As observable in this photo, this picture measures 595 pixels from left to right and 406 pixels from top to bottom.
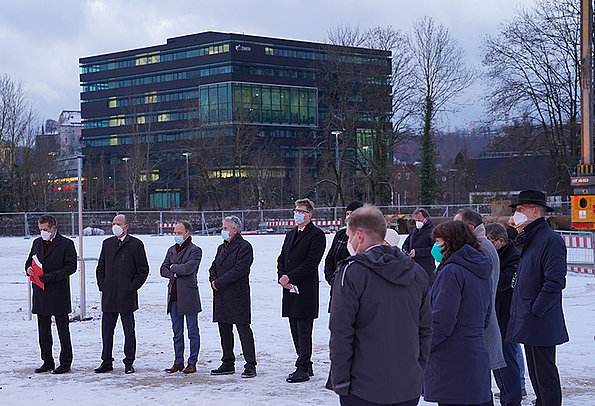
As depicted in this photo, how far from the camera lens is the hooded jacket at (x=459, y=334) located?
5109mm

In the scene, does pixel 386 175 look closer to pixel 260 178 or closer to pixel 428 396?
pixel 260 178

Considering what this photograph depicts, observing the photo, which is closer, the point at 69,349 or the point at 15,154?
the point at 69,349

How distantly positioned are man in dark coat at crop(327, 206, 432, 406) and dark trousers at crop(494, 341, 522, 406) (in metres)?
2.66

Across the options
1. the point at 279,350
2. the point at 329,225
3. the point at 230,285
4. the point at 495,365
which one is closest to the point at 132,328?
the point at 230,285

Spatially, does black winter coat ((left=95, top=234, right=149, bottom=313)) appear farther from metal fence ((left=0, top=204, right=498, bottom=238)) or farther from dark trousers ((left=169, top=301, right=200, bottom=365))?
metal fence ((left=0, top=204, right=498, bottom=238))

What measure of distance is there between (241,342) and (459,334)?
427cm

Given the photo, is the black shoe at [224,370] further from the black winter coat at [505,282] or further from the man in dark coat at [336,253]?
the black winter coat at [505,282]

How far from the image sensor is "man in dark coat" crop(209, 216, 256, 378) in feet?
29.1

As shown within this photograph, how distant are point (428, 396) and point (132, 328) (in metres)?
5.20

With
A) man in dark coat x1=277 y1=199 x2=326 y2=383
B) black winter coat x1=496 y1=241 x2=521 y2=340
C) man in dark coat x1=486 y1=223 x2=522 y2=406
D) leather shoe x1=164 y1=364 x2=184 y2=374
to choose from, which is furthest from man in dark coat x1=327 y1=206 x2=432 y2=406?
leather shoe x1=164 y1=364 x2=184 y2=374

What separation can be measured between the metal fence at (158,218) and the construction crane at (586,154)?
79.0ft

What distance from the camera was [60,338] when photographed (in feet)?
30.9

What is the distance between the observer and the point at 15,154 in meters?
48.2

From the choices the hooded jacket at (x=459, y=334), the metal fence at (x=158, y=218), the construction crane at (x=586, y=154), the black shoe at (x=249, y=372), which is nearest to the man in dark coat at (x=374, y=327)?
the hooded jacket at (x=459, y=334)
